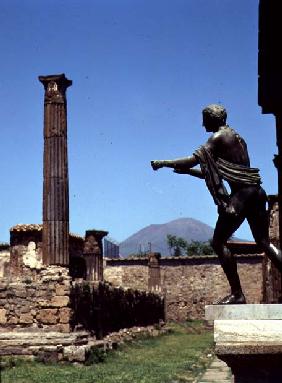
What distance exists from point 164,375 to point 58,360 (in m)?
2.66

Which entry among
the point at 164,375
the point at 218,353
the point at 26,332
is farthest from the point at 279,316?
the point at 26,332

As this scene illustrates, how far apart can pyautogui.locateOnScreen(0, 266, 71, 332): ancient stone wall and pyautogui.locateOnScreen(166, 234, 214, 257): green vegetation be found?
4640cm

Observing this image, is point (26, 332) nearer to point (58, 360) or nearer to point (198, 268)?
point (58, 360)

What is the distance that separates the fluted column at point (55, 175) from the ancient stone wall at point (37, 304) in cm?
171

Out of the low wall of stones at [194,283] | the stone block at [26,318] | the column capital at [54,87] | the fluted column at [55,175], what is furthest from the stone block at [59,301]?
the low wall of stones at [194,283]

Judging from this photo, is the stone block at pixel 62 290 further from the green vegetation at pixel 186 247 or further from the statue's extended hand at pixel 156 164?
the green vegetation at pixel 186 247

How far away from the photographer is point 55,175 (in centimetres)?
1628

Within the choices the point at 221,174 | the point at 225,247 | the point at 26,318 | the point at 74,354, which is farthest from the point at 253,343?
the point at 26,318

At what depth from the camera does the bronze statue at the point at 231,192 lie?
461 centimetres

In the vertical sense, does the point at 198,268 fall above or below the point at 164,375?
above

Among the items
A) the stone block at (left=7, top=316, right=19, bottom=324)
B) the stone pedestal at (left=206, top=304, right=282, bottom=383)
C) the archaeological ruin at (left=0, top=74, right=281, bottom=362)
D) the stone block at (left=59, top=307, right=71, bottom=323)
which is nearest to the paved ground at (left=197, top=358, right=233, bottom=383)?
the archaeological ruin at (left=0, top=74, right=281, bottom=362)

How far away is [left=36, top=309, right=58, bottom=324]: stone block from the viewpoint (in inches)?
548

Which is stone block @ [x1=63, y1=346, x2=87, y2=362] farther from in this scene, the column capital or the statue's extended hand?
the statue's extended hand

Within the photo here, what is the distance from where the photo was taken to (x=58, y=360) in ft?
40.4
